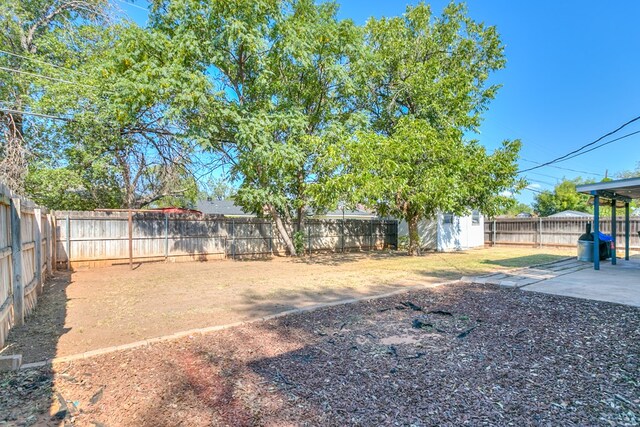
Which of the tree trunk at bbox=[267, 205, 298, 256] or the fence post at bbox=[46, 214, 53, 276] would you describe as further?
the tree trunk at bbox=[267, 205, 298, 256]

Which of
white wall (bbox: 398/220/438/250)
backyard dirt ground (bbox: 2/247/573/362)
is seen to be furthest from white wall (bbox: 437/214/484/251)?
backyard dirt ground (bbox: 2/247/573/362)

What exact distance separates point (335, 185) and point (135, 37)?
6.78 meters

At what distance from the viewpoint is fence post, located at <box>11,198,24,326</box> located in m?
4.39

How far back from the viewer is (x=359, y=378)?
2984 mm

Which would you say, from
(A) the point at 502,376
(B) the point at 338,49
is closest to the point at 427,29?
(B) the point at 338,49

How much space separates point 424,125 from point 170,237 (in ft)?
30.3

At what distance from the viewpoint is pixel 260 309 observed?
535cm

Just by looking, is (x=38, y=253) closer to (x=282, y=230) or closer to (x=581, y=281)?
(x=282, y=230)

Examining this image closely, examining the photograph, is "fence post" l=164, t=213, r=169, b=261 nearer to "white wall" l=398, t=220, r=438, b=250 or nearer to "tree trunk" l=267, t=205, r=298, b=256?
"tree trunk" l=267, t=205, r=298, b=256

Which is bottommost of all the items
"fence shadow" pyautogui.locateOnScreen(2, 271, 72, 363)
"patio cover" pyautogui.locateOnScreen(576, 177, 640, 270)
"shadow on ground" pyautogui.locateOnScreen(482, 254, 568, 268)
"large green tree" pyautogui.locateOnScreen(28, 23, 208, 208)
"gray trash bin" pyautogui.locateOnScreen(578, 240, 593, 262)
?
"shadow on ground" pyautogui.locateOnScreen(482, 254, 568, 268)

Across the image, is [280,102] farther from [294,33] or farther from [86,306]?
[86,306]

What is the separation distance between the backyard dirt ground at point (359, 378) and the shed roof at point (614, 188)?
16.1ft

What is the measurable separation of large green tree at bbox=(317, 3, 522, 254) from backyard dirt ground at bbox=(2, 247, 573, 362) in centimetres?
241

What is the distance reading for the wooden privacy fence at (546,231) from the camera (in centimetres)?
1580
